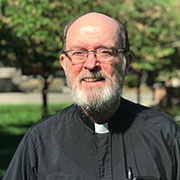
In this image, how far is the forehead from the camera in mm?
2176

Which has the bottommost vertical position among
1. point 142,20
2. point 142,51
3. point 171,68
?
point 171,68

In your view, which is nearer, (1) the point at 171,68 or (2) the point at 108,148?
(2) the point at 108,148

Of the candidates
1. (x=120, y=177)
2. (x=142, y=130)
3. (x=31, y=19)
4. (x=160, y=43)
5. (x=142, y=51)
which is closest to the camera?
(x=120, y=177)

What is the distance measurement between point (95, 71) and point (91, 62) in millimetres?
52

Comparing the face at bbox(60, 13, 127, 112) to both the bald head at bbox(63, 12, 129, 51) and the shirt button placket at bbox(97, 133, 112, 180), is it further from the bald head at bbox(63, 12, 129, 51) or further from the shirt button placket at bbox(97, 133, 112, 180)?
the shirt button placket at bbox(97, 133, 112, 180)

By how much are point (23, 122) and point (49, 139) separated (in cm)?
1056

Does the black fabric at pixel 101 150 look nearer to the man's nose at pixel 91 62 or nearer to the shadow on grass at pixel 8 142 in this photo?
the man's nose at pixel 91 62

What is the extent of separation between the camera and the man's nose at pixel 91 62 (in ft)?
6.89

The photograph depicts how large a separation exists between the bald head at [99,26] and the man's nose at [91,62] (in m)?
0.16

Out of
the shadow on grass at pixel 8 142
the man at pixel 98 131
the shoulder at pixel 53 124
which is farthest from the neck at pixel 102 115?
the shadow on grass at pixel 8 142

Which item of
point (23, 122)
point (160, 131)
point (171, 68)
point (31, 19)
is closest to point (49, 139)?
point (160, 131)

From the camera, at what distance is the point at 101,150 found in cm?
211

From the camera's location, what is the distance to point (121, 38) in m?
2.31

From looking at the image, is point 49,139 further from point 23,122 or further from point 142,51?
point 23,122
